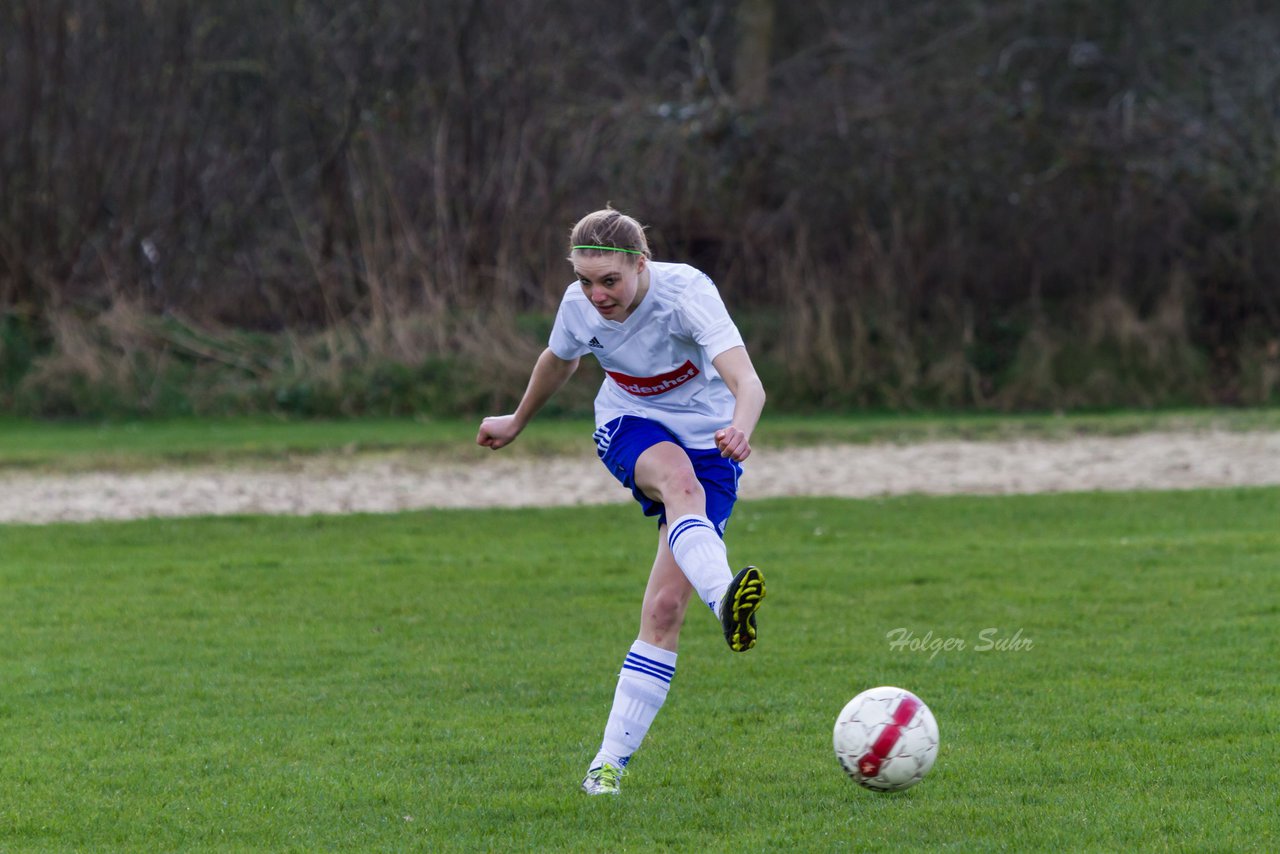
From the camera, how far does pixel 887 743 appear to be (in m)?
4.70

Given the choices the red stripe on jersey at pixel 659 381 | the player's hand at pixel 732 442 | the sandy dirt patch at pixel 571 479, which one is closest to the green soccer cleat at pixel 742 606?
the player's hand at pixel 732 442

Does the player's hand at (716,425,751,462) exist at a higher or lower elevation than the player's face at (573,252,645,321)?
lower

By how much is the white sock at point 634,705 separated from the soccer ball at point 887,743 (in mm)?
627

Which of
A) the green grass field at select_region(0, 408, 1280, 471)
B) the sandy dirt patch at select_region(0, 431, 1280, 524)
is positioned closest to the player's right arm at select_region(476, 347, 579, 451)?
the sandy dirt patch at select_region(0, 431, 1280, 524)

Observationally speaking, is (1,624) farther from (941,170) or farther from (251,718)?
(941,170)

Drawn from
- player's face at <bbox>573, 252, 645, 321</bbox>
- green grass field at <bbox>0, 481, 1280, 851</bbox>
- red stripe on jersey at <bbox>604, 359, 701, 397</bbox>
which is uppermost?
player's face at <bbox>573, 252, 645, 321</bbox>

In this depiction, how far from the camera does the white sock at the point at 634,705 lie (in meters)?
5.07

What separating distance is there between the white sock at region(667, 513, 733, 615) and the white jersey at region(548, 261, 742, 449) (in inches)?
17.7

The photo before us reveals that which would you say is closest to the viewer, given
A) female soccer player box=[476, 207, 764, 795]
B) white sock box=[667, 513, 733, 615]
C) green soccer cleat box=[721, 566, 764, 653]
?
green soccer cleat box=[721, 566, 764, 653]

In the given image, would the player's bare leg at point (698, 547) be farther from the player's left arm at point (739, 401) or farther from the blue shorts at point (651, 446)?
the player's left arm at point (739, 401)

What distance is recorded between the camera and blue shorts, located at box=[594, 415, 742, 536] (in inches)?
203

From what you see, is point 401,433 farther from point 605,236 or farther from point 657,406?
point 605,236

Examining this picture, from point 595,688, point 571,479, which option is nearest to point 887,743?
point 595,688

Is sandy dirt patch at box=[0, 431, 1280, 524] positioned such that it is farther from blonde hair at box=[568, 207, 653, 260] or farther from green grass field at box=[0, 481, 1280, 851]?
blonde hair at box=[568, 207, 653, 260]
